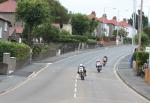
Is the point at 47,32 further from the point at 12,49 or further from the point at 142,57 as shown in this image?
the point at 142,57

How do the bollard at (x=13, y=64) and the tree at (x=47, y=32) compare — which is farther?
the tree at (x=47, y=32)

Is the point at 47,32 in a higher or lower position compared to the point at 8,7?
lower

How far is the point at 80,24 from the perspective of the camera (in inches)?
5423

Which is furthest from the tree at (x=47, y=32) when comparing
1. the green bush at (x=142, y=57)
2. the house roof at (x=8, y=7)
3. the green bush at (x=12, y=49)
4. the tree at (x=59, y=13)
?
the green bush at (x=142, y=57)

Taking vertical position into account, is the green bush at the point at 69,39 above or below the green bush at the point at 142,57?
above

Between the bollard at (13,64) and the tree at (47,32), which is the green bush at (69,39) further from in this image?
the bollard at (13,64)

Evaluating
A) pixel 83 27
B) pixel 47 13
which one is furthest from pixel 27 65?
pixel 83 27

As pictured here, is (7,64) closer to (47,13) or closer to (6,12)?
(47,13)

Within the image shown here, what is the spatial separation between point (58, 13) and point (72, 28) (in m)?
7.53

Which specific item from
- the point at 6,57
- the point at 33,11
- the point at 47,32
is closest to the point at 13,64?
the point at 6,57

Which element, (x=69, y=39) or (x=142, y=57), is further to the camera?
(x=69, y=39)

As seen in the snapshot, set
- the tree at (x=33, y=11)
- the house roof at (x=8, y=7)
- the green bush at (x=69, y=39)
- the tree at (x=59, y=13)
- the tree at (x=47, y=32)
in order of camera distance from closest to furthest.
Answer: the tree at (x=33, y=11)
the tree at (x=47, y=32)
the house roof at (x=8, y=7)
the green bush at (x=69, y=39)
the tree at (x=59, y=13)

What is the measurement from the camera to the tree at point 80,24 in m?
137

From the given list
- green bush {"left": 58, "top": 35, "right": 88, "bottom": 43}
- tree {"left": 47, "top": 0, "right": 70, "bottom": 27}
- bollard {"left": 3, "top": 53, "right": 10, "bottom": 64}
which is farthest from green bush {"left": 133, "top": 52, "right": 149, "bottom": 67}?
tree {"left": 47, "top": 0, "right": 70, "bottom": 27}
